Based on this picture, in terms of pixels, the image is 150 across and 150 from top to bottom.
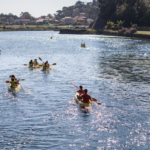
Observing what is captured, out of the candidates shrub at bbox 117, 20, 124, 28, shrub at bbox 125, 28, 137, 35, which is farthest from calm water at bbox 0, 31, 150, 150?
shrub at bbox 117, 20, 124, 28

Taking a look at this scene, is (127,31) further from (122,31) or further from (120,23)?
(120,23)

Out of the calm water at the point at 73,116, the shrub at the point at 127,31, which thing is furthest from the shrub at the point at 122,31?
the calm water at the point at 73,116

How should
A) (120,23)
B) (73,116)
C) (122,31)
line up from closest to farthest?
(73,116) < (122,31) < (120,23)

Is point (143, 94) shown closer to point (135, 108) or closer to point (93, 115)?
point (135, 108)

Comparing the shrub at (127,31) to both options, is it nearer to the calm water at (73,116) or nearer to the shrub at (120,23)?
the shrub at (120,23)

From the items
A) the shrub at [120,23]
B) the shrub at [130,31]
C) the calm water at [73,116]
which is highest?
the shrub at [120,23]

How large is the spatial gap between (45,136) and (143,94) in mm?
17119

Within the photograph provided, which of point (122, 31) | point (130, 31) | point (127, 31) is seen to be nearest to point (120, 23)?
point (122, 31)

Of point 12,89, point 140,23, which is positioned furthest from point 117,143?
point 140,23

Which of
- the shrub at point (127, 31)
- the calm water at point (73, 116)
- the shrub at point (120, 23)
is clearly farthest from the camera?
the shrub at point (120, 23)

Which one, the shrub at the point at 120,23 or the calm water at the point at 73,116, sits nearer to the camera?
the calm water at the point at 73,116

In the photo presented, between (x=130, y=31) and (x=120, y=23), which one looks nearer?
(x=130, y=31)

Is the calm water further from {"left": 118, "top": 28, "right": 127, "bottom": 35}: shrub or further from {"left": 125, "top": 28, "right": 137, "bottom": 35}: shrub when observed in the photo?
{"left": 118, "top": 28, "right": 127, "bottom": 35}: shrub

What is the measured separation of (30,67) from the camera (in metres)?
51.0
